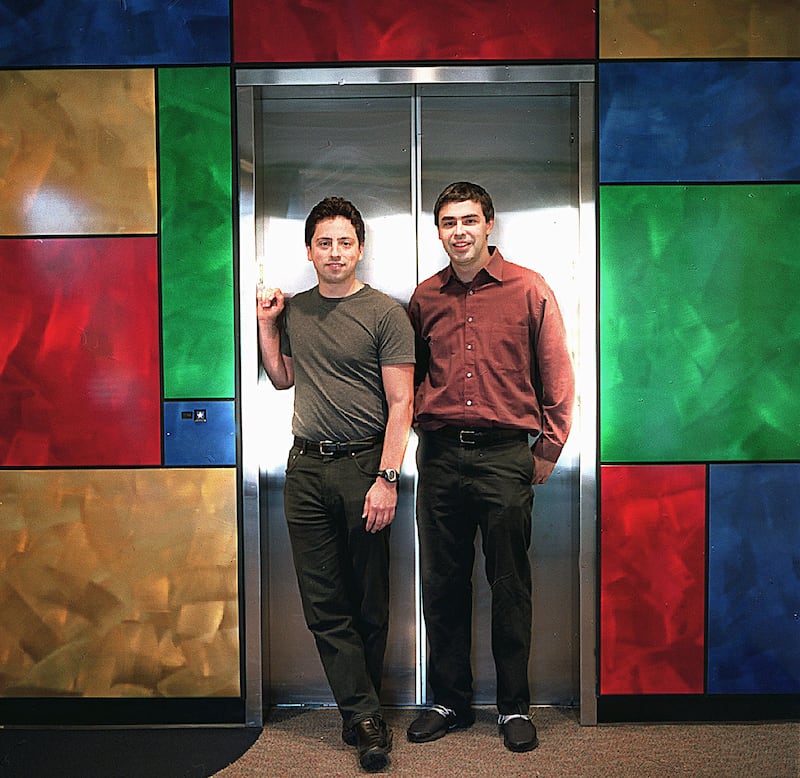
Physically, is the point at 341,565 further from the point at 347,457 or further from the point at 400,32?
the point at 400,32

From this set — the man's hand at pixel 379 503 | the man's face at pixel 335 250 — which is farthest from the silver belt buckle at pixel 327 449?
the man's face at pixel 335 250

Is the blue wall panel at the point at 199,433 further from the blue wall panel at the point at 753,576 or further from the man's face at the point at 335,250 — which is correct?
the blue wall panel at the point at 753,576

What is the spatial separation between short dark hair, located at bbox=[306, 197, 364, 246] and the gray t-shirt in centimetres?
24

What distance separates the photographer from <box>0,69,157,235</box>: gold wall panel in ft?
11.0

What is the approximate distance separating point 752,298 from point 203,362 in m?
2.04

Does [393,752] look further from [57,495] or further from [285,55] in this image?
[285,55]

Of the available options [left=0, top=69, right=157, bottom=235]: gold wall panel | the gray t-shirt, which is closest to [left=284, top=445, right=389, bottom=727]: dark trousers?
the gray t-shirt

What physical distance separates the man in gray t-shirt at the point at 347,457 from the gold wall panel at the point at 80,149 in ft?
2.28

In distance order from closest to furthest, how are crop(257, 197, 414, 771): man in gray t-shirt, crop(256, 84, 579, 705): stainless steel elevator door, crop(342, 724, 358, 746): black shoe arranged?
crop(257, 197, 414, 771): man in gray t-shirt < crop(342, 724, 358, 746): black shoe < crop(256, 84, 579, 705): stainless steel elevator door

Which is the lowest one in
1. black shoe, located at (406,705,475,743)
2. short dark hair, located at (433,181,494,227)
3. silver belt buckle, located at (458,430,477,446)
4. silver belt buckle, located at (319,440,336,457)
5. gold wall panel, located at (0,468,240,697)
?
black shoe, located at (406,705,475,743)

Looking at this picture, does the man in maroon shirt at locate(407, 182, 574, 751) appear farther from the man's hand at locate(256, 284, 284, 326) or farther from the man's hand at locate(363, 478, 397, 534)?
the man's hand at locate(256, 284, 284, 326)

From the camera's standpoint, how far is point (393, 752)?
127 inches

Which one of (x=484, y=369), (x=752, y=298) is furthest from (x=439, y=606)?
(x=752, y=298)

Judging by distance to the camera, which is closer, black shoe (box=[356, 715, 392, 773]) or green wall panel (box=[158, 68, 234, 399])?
black shoe (box=[356, 715, 392, 773])
